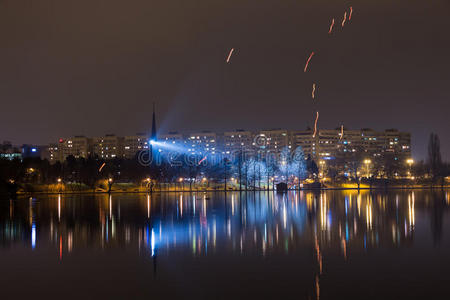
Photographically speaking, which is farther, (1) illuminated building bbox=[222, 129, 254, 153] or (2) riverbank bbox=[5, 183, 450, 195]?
(1) illuminated building bbox=[222, 129, 254, 153]

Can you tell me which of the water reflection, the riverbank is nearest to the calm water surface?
the water reflection

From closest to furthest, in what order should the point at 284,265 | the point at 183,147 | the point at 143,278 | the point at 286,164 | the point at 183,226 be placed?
the point at 143,278 < the point at 284,265 < the point at 183,226 < the point at 286,164 < the point at 183,147

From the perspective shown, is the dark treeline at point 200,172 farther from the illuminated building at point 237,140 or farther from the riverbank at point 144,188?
the illuminated building at point 237,140

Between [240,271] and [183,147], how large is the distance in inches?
7312

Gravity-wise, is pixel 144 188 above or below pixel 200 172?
below

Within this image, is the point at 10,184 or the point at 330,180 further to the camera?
the point at 330,180

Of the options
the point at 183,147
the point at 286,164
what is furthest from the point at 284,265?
the point at 183,147

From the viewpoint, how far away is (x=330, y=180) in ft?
360

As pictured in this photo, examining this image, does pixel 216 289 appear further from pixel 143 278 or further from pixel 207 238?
pixel 207 238

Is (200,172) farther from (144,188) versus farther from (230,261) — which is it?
(230,261)

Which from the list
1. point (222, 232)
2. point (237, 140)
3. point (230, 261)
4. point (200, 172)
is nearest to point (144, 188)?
point (200, 172)

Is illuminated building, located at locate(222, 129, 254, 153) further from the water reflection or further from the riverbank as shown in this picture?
the water reflection

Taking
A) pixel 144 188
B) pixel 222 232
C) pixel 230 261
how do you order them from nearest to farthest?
pixel 230 261 → pixel 222 232 → pixel 144 188

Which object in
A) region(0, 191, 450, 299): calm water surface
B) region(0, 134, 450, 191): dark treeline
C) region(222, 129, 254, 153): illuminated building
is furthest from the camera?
region(222, 129, 254, 153): illuminated building
